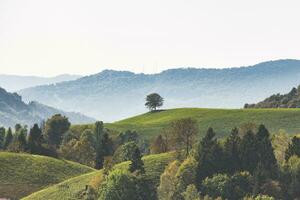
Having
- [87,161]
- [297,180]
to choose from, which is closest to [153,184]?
[297,180]

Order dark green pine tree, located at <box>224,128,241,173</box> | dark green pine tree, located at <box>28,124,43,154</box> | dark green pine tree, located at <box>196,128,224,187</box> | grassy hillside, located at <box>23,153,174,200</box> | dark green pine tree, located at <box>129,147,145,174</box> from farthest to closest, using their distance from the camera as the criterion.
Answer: dark green pine tree, located at <box>28,124,43,154</box>, grassy hillside, located at <box>23,153,174,200</box>, dark green pine tree, located at <box>129,147,145,174</box>, dark green pine tree, located at <box>224,128,241,173</box>, dark green pine tree, located at <box>196,128,224,187</box>

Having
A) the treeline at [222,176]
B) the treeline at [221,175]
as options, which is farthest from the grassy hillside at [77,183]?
the treeline at [222,176]

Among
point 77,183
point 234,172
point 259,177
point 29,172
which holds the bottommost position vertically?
point 77,183

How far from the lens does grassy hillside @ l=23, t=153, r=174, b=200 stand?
108562 millimetres

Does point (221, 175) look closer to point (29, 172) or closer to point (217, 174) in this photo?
point (217, 174)

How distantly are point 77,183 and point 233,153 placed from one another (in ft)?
112

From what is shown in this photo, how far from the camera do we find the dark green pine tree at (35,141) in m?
158

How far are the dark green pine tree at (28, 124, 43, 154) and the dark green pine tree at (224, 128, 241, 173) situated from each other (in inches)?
2754

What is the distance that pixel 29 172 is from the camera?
416ft

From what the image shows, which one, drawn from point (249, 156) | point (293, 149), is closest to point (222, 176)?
point (249, 156)

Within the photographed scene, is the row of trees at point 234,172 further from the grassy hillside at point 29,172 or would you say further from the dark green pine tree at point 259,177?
the grassy hillside at point 29,172

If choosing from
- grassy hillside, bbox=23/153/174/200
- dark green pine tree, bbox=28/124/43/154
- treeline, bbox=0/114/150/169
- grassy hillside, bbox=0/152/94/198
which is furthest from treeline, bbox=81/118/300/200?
dark green pine tree, bbox=28/124/43/154

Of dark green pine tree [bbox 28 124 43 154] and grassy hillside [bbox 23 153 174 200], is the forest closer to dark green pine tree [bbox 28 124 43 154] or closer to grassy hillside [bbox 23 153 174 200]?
grassy hillside [bbox 23 153 174 200]

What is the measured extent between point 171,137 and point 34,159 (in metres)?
A: 33.8
